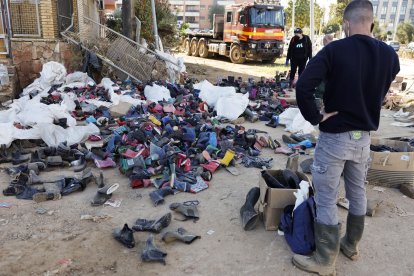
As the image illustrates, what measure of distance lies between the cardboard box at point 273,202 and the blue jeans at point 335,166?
486 mm

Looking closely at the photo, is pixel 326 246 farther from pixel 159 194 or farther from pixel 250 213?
pixel 159 194

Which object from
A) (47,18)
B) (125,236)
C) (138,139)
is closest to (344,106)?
(125,236)

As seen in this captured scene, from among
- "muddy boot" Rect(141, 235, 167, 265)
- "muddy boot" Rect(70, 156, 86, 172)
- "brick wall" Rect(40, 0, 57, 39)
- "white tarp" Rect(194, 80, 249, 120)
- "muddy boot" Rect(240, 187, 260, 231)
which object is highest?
"brick wall" Rect(40, 0, 57, 39)

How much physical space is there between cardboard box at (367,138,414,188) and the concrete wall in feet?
25.5

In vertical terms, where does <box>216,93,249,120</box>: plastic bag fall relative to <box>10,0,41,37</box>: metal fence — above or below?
below

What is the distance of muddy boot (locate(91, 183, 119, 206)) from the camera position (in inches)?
146

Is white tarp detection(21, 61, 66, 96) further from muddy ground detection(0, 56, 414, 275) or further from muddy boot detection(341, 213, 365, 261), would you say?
muddy boot detection(341, 213, 365, 261)

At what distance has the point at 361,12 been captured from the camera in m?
2.33

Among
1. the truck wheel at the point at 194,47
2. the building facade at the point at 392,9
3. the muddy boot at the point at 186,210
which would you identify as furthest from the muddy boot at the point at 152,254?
the building facade at the point at 392,9

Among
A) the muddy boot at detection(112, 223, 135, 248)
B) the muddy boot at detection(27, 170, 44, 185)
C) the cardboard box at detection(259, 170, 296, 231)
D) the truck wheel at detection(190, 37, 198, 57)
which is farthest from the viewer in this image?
the truck wheel at detection(190, 37, 198, 57)

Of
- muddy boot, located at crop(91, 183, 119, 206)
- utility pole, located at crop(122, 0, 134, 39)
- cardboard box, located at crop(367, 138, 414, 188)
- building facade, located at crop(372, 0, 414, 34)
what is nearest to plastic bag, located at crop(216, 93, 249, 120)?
cardboard box, located at crop(367, 138, 414, 188)

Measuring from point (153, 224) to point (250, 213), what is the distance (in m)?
0.88

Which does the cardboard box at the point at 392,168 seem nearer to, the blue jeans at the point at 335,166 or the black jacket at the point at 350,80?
the blue jeans at the point at 335,166

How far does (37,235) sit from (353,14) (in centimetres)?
302
